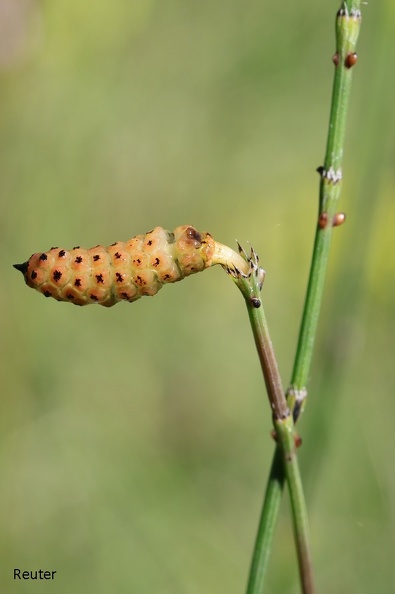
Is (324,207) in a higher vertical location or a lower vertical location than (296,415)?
higher

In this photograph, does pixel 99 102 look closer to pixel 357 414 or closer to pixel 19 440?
pixel 19 440

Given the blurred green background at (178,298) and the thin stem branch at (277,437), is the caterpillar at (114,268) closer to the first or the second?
the thin stem branch at (277,437)

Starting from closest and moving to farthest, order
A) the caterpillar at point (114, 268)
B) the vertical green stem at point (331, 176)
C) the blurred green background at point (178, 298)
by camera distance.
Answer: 1. the caterpillar at point (114, 268)
2. the vertical green stem at point (331, 176)
3. the blurred green background at point (178, 298)

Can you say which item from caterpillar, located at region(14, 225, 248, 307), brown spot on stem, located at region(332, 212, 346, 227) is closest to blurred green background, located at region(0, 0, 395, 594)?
brown spot on stem, located at region(332, 212, 346, 227)

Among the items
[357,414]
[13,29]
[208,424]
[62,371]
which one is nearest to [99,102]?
[13,29]

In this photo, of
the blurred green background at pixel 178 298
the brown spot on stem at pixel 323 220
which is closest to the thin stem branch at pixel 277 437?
the brown spot on stem at pixel 323 220
